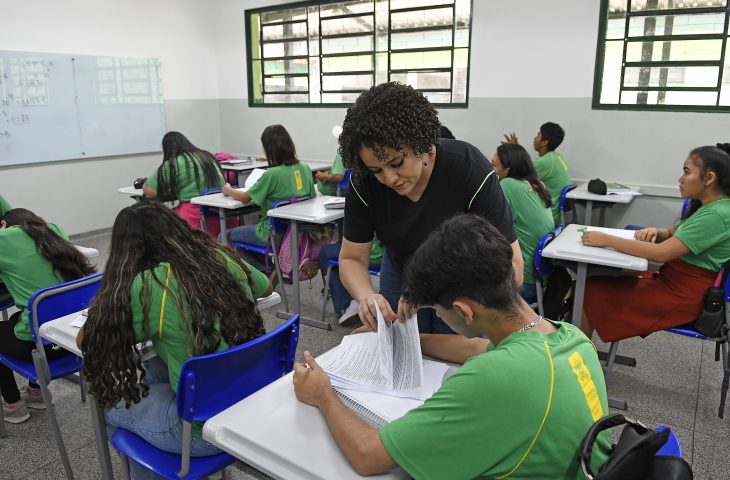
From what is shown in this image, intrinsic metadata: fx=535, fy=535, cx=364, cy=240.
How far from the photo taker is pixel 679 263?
2480 millimetres

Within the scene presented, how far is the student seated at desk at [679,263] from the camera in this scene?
2.33 m

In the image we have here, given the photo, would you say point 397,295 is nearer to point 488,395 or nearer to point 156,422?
point 156,422

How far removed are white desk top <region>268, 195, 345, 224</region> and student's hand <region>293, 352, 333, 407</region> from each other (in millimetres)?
2114

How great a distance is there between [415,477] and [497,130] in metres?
4.87

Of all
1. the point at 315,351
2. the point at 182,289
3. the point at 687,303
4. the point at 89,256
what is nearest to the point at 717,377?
the point at 687,303

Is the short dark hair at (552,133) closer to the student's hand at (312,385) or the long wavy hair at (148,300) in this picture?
the long wavy hair at (148,300)

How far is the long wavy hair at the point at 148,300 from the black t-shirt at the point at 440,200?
455 millimetres

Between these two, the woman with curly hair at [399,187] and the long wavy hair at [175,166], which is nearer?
the woman with curly hair at [399,187]

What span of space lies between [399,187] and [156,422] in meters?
0.95

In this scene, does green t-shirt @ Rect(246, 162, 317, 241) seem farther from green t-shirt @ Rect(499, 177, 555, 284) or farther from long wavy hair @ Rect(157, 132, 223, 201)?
green t-shirt @ Rect(499, 177, 555, 284)

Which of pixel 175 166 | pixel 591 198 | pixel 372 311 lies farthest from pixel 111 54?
pixel 372 311

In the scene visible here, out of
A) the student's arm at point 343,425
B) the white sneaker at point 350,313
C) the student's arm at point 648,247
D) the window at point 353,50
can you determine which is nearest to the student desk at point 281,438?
the student's arm at point 343,425

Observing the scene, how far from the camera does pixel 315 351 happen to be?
3203 mm

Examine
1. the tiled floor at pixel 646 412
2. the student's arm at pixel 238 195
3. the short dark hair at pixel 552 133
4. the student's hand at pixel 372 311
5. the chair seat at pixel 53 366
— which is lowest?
the tiled floor at pixel 646 412
